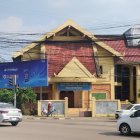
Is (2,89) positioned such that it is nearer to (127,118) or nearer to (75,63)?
(75,63)

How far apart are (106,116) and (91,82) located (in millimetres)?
5717

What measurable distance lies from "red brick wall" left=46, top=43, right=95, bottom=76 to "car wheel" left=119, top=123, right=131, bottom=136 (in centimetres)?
2903

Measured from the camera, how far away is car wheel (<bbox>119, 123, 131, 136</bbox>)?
2211cm

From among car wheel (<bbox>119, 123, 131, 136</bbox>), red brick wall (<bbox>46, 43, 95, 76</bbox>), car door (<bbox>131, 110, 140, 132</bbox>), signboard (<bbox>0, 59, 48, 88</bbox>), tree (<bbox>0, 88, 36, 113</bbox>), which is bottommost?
car wheel (<bbox>119, 123, 131, 136</bbox>)

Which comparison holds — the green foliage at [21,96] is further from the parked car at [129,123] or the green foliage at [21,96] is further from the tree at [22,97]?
the parked car at [129,123]

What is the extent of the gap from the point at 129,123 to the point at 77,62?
28.0 m

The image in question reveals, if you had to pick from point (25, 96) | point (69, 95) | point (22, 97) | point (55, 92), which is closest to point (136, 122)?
point (25, 96)

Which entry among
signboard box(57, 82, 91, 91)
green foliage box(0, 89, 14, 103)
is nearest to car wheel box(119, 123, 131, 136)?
signboard box(57, 82, 91, 91)

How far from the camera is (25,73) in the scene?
49438 millimetres

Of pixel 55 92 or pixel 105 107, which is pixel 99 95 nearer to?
pixel 55 92

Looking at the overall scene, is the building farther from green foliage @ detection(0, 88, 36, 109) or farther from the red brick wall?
green foliage @ detection(0, 88, 36, 109)

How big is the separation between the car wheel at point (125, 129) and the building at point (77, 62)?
1071 inches

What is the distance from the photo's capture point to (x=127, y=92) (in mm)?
56969

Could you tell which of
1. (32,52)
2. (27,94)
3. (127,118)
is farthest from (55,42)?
(127,118)
